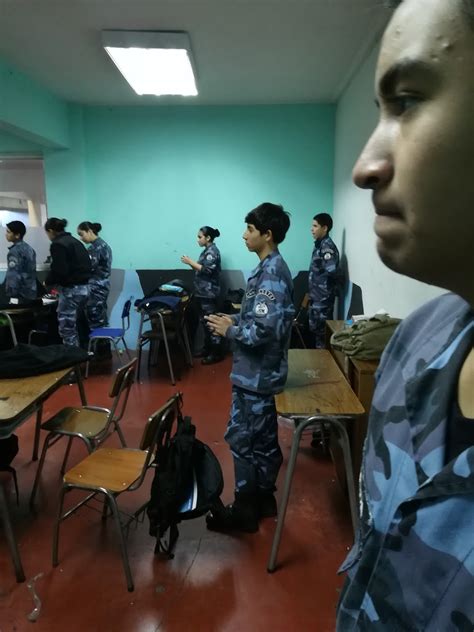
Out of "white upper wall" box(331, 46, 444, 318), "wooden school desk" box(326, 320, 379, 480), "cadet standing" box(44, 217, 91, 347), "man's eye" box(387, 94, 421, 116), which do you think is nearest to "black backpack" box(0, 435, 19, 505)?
"wooden school desk" box(326, 320, 379, 480)

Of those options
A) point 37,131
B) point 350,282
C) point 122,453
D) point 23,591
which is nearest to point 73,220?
point 37,131

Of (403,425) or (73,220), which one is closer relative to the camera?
→ (403,425)

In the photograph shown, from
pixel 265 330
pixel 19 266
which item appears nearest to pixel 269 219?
pixel 265 330

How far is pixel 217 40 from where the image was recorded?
297 cm

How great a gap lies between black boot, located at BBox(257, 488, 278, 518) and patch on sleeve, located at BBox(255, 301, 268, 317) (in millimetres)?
915

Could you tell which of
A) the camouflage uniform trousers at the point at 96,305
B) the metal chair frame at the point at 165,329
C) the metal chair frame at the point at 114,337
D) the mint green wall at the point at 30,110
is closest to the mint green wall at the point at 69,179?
the mint green wall at the point at 30,110

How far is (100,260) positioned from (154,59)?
208 cm

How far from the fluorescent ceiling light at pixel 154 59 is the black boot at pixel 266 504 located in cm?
302

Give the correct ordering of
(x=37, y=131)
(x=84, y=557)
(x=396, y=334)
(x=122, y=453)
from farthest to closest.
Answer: (x=37, y=131) < (x=122, y=453) < (x=84, y=557) < (x=396, y=334)

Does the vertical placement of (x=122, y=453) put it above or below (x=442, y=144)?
below

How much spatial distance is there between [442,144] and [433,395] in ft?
0.89

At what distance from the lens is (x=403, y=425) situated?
0.50 m

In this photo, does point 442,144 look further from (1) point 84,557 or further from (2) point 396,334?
(1) point 84,557

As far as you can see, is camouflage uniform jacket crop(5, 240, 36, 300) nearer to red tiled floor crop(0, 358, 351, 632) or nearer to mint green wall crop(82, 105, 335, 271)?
mint green wall crop(82, 105, 335, 271)
